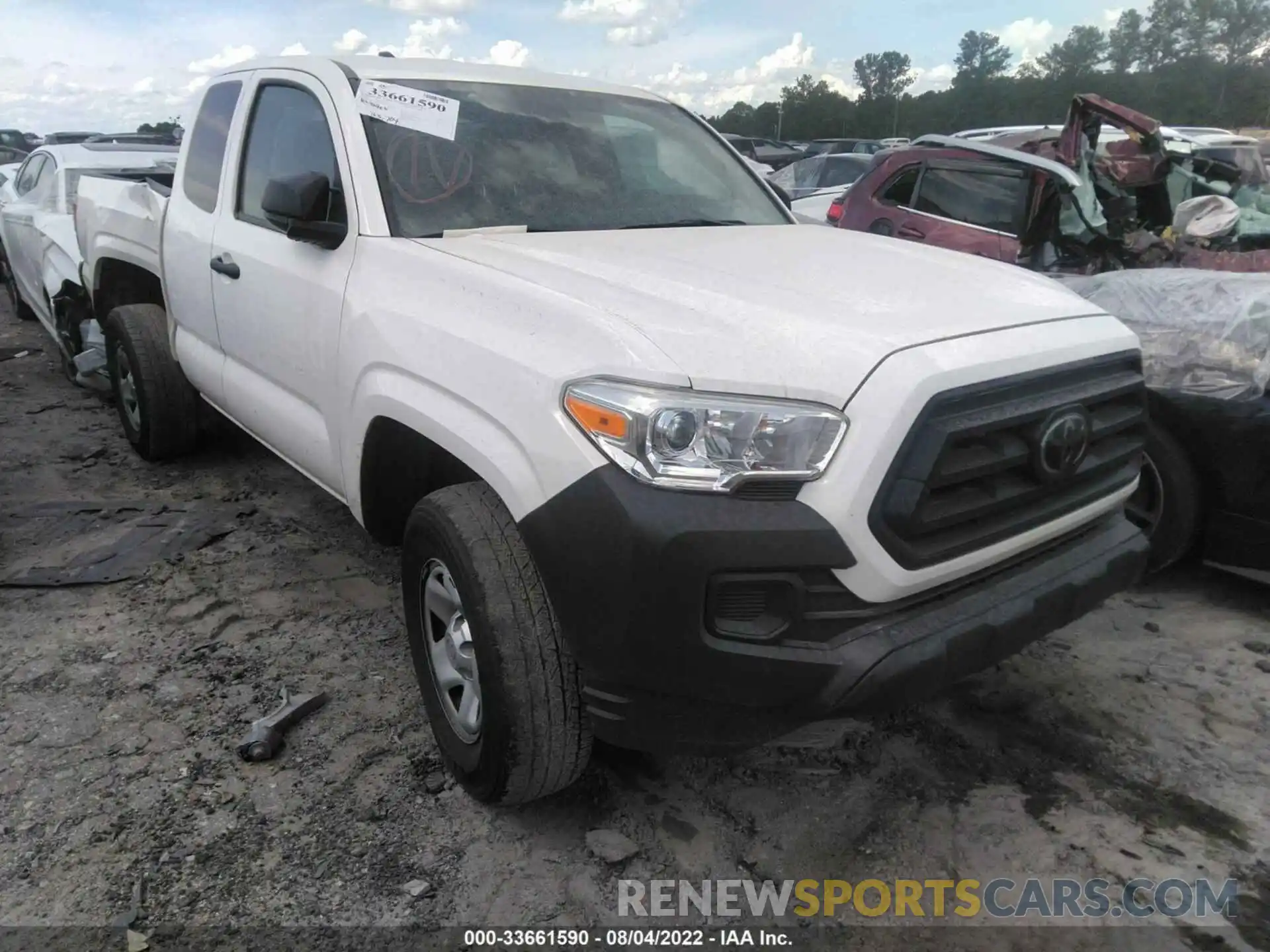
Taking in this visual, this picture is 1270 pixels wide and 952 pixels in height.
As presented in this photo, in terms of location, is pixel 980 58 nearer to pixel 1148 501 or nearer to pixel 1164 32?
pixel 1164 32

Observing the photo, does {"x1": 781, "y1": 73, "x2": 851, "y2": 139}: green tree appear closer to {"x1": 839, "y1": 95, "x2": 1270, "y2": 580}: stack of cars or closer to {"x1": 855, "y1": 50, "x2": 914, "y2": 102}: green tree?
{"x1": 855, "y1": 50, "x2": 914, "y2": 102}: green tree

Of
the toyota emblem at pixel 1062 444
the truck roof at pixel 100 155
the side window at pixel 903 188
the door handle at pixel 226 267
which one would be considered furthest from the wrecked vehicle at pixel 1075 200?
the truck roof at pixel 100 155

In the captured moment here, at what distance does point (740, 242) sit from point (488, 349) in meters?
1.10

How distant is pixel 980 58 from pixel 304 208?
8208cm

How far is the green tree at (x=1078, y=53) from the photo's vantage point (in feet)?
187

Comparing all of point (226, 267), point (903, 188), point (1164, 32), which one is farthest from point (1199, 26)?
point (226, 267)

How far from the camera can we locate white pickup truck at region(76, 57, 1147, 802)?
1899mm

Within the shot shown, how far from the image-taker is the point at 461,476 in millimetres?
2594

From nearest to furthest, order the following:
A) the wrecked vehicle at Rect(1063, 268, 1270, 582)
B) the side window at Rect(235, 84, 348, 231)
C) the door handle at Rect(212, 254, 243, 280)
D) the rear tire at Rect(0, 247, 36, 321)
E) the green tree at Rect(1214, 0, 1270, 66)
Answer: the side window at Rect(235, 84, 348, 231)
the wrecked vehicle at Rect(1063, 268, 1270, 582)
the door handle at Rect(212, 254, 243, 280)
the rear tire at Rect(0, 247, 36, 321)
the green tree at Rect(1214, 0, 1270, 66)

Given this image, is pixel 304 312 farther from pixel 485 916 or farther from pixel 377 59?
pixel 485 916

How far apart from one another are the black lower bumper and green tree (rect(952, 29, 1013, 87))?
68.6 metres

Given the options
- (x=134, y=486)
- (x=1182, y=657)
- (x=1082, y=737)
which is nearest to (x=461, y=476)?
(x=1082, y=737)

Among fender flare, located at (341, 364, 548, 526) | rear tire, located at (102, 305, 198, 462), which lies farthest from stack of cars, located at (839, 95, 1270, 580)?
rear tire, located at (102, 305, 198, 462)

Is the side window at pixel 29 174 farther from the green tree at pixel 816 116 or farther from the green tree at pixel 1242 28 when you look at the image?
the green tree at pixel 1242 28
